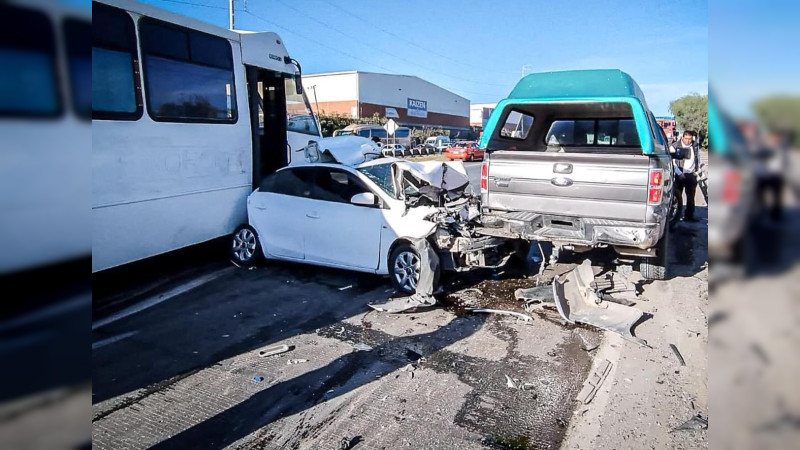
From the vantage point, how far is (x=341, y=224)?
630 cm

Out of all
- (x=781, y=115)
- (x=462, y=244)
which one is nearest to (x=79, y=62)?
(x=781, y=115)

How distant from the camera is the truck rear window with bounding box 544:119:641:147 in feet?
25.6

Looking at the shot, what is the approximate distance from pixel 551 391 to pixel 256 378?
2271mm

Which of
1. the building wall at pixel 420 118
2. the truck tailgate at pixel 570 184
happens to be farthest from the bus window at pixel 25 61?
the building wall at pixel 420 118

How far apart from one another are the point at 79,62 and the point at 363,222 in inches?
203

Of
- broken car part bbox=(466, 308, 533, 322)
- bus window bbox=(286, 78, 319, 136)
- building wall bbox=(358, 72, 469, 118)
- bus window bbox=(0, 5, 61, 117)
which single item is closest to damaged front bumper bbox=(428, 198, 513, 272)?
broken car part bbox=(466, 308, 533, 322)

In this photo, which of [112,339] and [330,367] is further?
[112,339]

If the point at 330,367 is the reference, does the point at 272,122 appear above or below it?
above

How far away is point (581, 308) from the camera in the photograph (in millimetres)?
5207

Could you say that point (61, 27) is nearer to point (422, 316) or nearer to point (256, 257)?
point (422, 316)

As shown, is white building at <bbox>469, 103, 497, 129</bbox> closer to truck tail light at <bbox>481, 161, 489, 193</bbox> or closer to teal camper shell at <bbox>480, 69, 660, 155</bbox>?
teal camper shell at <bbox>480, 69, 660, 155</bbox>

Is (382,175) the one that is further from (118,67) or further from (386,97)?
(386,97)

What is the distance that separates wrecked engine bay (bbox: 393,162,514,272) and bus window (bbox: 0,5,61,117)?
16.0 ft

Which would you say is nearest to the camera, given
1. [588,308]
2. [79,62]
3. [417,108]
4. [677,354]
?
[79,62]
